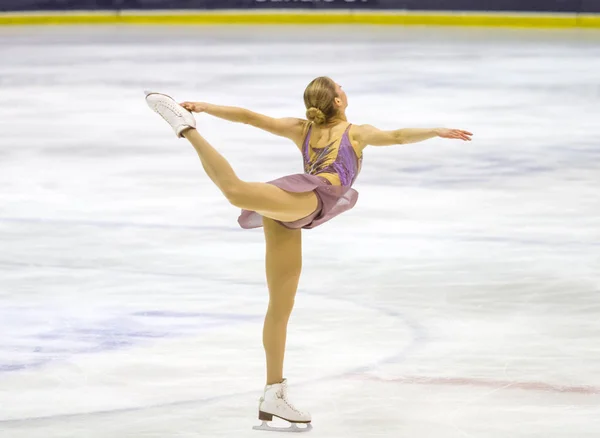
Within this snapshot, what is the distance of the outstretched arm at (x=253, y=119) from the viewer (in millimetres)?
4578

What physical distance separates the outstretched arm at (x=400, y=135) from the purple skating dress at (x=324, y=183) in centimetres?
5

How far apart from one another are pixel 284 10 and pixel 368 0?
56.8 inches

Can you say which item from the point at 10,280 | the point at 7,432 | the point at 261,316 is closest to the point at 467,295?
the point at 261,316

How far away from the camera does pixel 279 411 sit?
4508mm

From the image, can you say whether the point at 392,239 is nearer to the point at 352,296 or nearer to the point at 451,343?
the point at 352,296

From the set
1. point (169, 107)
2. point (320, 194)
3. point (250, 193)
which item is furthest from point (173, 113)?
point (320, 194)

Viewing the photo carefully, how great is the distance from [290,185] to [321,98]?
1.39 ft

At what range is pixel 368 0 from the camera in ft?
75.0

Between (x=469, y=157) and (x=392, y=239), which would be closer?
(x=392, y=239)

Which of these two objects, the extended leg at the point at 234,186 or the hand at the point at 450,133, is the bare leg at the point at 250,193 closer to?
the extended leg at the point at 234,186

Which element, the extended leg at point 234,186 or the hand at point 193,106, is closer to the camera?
the extended leg at point 234,186

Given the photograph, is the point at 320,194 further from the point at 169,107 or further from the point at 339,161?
the point at 169,107

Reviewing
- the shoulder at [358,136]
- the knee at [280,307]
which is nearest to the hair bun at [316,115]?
the shoulder at [358,136]

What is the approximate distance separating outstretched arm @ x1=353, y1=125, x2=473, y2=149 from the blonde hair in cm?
12
